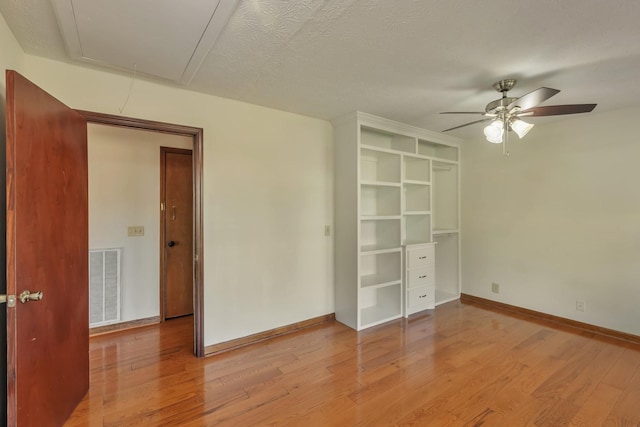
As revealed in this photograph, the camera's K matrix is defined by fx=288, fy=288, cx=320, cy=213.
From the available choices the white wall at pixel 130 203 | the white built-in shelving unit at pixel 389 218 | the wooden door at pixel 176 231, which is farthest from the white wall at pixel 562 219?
the white wall at pixel 130 203

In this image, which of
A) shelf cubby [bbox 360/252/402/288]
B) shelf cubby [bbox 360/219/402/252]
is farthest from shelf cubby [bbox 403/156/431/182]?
shelf cubby [bbox 360/252/402/288]

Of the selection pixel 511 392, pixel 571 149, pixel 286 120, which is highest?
pixel 286 120

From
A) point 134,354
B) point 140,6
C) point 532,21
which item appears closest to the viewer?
point 140,6

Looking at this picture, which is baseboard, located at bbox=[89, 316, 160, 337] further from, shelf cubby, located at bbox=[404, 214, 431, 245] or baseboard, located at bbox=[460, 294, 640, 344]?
baseboard, located at bbox=[460, 294, 640, 344]

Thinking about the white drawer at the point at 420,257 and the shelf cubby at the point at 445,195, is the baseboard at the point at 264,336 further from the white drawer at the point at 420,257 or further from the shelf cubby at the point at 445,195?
the shelf cubby at the point at 445,195

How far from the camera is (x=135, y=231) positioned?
3227mm

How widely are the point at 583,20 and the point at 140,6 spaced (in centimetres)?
230

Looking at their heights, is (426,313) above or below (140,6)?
below

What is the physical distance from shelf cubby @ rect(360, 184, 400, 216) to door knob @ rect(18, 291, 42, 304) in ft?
9.46

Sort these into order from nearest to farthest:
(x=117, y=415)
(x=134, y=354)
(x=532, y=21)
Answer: (x=532, y=21), (x=117, y=415), (x=134, y=354)

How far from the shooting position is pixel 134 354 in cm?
262

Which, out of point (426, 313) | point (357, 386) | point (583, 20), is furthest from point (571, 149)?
point (357, 386)

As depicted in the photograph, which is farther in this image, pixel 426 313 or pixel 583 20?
pixel 426 313

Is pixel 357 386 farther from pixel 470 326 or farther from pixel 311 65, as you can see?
pixel 311 65
